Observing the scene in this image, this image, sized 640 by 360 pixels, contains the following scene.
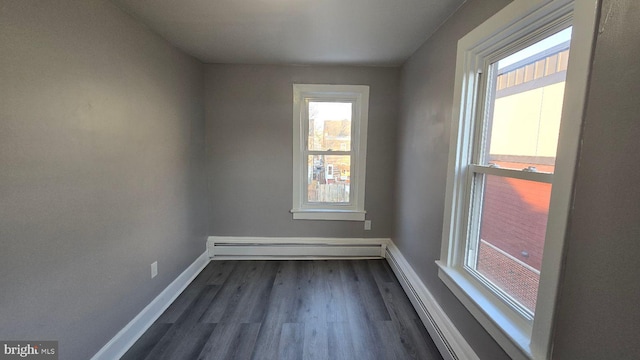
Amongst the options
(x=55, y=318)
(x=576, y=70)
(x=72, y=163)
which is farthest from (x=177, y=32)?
(x=576, y=70)

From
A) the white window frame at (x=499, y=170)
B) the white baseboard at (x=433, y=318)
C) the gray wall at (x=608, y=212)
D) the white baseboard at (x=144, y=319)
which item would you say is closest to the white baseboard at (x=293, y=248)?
the white baseboard at (x=144, y=319)

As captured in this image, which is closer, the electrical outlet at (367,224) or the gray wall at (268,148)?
the gray wall at (268,148)

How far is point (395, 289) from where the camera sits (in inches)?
91.4

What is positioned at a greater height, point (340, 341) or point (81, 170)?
point (81, 170)

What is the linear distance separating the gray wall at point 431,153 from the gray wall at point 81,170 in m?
2.10

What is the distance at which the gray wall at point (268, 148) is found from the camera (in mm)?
2729

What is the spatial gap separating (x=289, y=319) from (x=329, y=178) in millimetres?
1572

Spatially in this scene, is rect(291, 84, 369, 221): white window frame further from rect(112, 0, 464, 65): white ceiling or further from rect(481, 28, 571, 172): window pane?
rect(481, 28, 571, 172): window pane

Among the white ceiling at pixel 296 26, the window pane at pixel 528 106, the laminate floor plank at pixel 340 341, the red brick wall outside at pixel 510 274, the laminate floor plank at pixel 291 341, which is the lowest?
the laminate floor plank at pixel 291 341

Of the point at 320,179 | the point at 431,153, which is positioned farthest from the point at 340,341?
the point at 320,179

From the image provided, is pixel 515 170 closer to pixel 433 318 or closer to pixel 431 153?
pixel 431 153

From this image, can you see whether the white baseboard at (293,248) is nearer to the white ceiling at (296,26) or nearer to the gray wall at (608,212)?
the white ceiling at (296,26)

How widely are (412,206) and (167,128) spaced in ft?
7.37

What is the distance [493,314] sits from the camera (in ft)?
3.84
